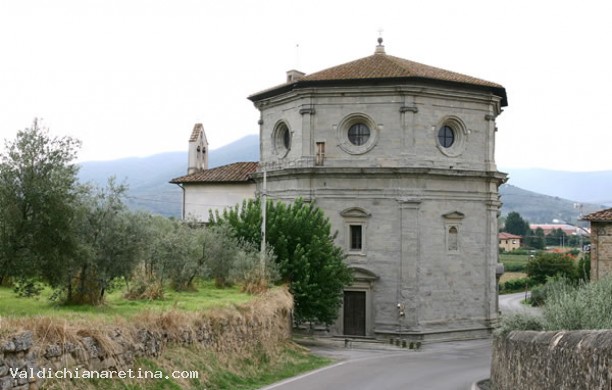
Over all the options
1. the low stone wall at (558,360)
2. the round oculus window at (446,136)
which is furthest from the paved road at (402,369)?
the round oculus window at (446,136)

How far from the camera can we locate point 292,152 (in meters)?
36.6

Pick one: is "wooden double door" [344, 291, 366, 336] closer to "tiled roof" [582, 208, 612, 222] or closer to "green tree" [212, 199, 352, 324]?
"green tree" [212, 199, 352, 324]

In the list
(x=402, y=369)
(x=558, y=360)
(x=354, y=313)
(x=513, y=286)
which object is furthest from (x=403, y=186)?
(x=513, y=286)

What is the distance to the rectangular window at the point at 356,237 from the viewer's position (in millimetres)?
35031

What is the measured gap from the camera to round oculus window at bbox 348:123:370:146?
116 feet

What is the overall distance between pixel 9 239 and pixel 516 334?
10808 millimetres

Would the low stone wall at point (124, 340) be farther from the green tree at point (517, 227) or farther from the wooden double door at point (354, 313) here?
the green tree at point (517, 227)

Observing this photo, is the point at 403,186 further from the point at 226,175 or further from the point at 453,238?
the point at 226,175

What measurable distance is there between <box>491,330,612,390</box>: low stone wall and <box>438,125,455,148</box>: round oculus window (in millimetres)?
20220

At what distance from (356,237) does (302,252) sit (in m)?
7.22

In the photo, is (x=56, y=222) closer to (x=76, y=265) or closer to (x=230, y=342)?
(x=76, y=265)

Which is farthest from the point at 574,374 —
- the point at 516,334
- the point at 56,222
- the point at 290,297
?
the point at 290,297

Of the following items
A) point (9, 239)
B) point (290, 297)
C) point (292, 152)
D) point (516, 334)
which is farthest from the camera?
point (292, 152)

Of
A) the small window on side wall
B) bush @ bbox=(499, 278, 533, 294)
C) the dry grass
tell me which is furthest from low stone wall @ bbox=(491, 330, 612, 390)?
bush @ bbox=(499, 278, 533, 294)
